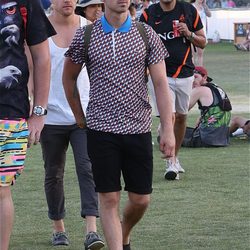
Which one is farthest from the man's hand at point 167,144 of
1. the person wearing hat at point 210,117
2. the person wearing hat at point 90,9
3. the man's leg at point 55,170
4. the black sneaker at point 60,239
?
the person wearing hat at point 210,117

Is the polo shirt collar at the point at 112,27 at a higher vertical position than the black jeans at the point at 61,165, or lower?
higher

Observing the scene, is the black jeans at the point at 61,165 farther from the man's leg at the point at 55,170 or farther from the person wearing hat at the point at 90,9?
the person wearing hat at the point at 90,9

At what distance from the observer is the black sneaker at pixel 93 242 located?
22.8 ft

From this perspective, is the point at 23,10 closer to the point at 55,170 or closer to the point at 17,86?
the point at 17,86

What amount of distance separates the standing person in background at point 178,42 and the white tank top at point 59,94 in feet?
9.63

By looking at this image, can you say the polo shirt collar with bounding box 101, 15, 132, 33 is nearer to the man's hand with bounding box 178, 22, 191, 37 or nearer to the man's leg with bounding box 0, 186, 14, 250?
the man's leg with bounding box 0, 186, 14, 250

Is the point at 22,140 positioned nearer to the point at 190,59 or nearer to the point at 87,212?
the point at 87,212

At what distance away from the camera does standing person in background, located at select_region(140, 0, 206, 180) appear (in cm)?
1020

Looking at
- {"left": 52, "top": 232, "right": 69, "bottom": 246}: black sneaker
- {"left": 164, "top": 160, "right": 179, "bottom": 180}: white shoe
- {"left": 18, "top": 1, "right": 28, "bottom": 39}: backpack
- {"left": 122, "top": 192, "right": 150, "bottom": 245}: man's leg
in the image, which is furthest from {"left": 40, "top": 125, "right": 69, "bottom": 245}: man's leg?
{"left": 164, "top": 160, "right": 179, "bottom": 180}: white shoe

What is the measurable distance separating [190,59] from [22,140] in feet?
15.5

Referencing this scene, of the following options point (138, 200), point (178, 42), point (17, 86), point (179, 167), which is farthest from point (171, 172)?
point (17, 86)

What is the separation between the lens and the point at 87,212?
23.5 feet

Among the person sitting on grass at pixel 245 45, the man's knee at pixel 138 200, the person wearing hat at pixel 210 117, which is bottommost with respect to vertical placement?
the person sitting on grass at pixel 245 45

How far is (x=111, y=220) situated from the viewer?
246 inches
